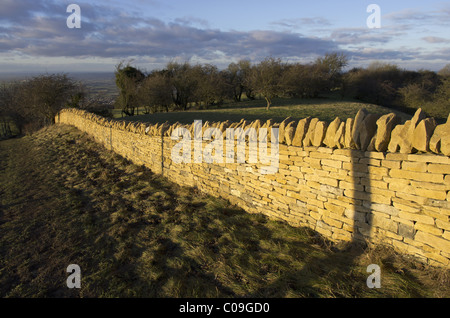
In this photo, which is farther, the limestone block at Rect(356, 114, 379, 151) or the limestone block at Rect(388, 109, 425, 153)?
the limestone block at Rect(356, 114, 379, 151)

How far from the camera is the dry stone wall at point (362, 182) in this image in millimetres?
2867

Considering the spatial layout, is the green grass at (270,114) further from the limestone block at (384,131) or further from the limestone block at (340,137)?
the limestone block at (384,131)

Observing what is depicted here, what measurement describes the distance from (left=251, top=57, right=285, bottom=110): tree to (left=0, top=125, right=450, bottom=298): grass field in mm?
23457

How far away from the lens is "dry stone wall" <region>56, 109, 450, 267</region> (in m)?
2.87

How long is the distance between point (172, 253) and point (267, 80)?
2685 cm

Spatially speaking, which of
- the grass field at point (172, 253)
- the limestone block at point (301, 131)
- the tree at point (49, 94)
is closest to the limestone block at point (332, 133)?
the limestone block at point (301, 131)

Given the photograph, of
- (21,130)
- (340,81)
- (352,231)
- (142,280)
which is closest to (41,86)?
(21,130)

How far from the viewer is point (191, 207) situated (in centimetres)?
541

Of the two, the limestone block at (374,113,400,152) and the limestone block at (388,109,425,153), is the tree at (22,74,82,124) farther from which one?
the limestone block at (388,109,425,153)

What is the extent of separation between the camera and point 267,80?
91.2 ft

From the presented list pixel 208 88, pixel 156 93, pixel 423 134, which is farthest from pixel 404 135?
pixel 156 93

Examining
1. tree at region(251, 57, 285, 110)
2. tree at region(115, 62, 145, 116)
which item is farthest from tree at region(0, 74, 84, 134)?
tree at region(251, 57, 285, 110)

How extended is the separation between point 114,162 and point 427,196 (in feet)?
A: 31.1
